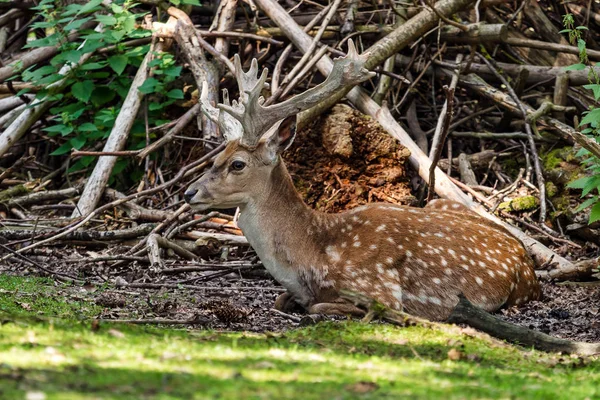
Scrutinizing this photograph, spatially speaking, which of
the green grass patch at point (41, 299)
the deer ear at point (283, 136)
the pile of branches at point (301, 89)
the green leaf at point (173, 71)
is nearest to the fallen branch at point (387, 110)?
the pile of branches at point (301, 89)

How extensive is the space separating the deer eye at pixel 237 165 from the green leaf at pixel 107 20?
3.24 meters

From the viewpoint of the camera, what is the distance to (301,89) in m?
9.55

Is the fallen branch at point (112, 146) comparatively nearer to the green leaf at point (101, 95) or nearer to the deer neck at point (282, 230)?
the green leaf at point (101, 95)

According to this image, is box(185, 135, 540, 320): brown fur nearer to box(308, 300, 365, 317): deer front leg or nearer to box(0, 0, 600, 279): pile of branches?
box(308, 300, 365, 317): deer front leg

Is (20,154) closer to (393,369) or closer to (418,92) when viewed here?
(418,92)

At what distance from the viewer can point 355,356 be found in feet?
13.1

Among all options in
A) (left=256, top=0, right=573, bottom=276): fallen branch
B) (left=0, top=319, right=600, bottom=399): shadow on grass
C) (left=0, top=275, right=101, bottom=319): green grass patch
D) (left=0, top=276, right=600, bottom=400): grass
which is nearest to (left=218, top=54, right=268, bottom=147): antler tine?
(left=0, top=275, right=101, bottom=319): green grass patch

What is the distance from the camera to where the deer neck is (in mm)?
6398

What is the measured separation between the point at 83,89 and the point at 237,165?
140 inches

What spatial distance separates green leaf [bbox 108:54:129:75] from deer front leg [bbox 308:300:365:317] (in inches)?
167

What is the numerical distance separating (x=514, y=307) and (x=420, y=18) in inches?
147

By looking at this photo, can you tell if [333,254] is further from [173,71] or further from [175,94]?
[175,94]

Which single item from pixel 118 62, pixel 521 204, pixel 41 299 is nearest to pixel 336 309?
pixel 41 299

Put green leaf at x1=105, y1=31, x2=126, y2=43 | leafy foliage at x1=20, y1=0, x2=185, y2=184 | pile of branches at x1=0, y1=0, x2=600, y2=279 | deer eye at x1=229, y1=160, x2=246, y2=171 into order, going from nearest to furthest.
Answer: deer eye at x1=229, y1=160, x2=246, y2=171
pile of branches at x1=0, y1=0, x2=600, y2=279
green leaf at x1=105, y1=31, x2=126, y2=43
leafy foliage at x1=20, y1=0, x2=185, y2=184
